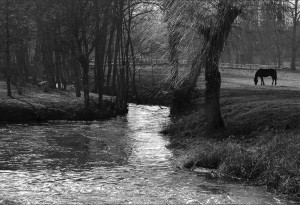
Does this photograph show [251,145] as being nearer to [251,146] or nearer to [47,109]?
[251,146]

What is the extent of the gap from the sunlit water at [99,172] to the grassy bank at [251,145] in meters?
0.60

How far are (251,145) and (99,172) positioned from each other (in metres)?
5.02

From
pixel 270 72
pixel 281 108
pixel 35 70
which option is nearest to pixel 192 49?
pixel 281 108

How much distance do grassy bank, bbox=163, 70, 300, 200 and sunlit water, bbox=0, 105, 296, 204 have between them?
23.8 inches

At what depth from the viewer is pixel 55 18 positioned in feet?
129

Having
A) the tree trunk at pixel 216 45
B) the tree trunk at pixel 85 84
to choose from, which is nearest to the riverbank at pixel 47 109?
the tree trunk at pixel 85 84

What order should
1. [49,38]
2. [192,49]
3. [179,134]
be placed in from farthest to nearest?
1. [49,38]
2. [179,134]
3. [192,49]

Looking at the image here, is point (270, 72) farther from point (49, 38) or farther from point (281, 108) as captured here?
point (281, 108)

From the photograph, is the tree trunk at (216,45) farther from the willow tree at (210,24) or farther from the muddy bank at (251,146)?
the muddy bank at (251,146)

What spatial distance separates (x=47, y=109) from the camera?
3353cm

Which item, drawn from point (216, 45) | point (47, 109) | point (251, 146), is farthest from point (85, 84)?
point (251, 146)

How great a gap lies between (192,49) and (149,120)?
43.4 feet

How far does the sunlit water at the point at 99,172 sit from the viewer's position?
544 inches

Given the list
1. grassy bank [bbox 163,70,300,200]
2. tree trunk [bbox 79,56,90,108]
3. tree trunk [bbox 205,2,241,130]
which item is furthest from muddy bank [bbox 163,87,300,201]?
tree trunk [bbox 79,56,90,108]
